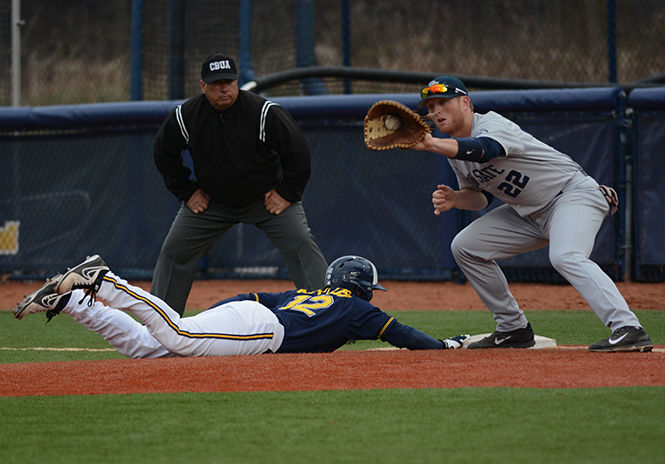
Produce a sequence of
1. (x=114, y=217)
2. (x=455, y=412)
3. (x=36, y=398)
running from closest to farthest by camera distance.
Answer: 1. (x=455, y=412)
2. (x=36, y=398)
3. (x=114, y=217)

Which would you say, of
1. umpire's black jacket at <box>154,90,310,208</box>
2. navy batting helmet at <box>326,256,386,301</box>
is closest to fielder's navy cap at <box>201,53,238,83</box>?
umpire's black jacket at <box>154,90,310,208</box>

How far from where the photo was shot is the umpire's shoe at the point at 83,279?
4547mm

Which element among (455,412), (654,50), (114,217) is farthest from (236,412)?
(654,50)

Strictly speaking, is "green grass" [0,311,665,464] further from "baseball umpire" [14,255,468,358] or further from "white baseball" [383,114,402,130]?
"white baseball" [383,114,402,130]

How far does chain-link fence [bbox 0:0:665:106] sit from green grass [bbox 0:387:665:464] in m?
9.70

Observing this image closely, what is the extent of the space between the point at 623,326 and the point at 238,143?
2691 millimetres

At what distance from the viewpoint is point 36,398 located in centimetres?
395

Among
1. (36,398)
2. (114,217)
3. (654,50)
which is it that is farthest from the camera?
(654,50)

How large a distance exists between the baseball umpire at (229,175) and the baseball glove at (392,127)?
1256mm

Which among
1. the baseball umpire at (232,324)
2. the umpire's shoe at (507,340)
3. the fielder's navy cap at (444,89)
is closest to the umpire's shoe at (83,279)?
the baseball umpire at (232,324)

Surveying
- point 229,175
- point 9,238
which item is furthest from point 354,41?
point 229,175

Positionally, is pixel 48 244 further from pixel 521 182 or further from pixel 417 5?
pixel 417 5

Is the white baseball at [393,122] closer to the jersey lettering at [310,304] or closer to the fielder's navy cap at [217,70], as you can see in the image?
the jersey lettering at [310,304]

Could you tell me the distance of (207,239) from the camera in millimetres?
6367
